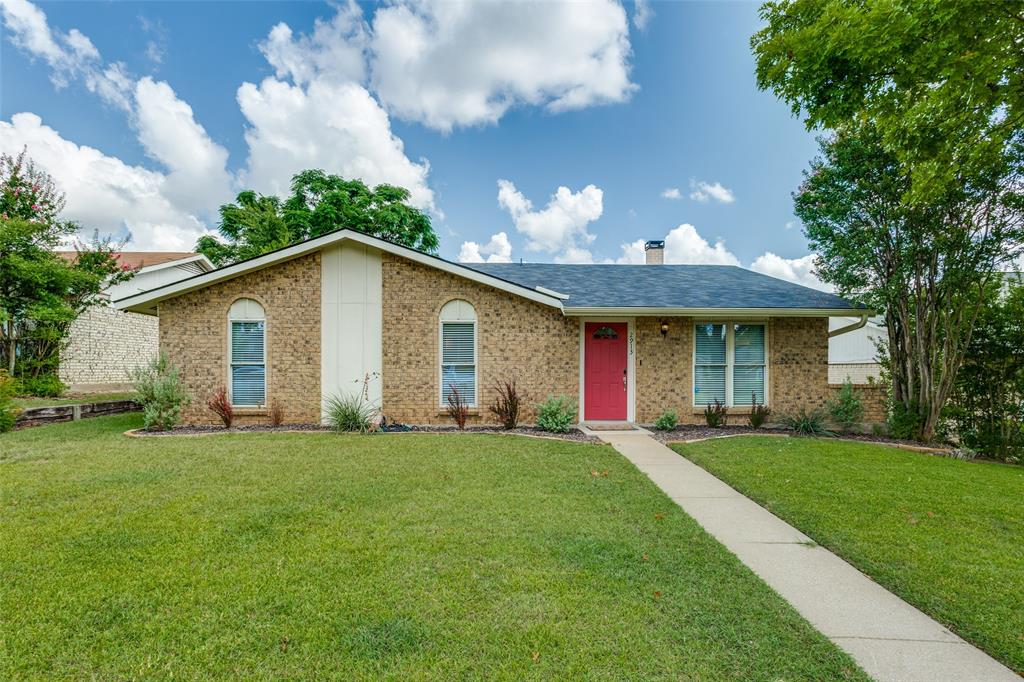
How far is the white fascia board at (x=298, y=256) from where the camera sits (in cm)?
952

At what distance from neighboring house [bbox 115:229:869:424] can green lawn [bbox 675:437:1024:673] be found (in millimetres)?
2557

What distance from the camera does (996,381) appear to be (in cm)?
926

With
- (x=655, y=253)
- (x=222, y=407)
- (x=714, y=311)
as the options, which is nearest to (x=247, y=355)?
(x=222, y=407)

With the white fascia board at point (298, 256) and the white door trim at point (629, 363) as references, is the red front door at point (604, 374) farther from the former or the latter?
the white fascia board at point (298, 256)

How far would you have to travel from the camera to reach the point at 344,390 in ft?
33.1

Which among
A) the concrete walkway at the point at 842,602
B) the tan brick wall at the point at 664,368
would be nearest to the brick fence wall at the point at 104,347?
the tan brick wall at the point at 664,368

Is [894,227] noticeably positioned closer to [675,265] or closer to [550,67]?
[675,265]

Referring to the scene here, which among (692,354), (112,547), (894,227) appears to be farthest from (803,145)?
(112,547)

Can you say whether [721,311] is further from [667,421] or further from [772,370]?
[667,421]

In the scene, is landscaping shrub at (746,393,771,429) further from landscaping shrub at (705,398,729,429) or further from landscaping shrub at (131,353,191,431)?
landscaping shrub at (131,353,191,431)

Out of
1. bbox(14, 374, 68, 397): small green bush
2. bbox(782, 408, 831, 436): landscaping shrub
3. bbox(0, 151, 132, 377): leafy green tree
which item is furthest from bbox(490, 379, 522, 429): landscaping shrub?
bbox(14, 374, 68, 397): small green bush

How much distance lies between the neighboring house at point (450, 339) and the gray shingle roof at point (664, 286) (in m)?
0.10

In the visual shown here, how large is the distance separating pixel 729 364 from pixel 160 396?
12.5m

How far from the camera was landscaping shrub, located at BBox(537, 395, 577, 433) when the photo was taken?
9555 mm
